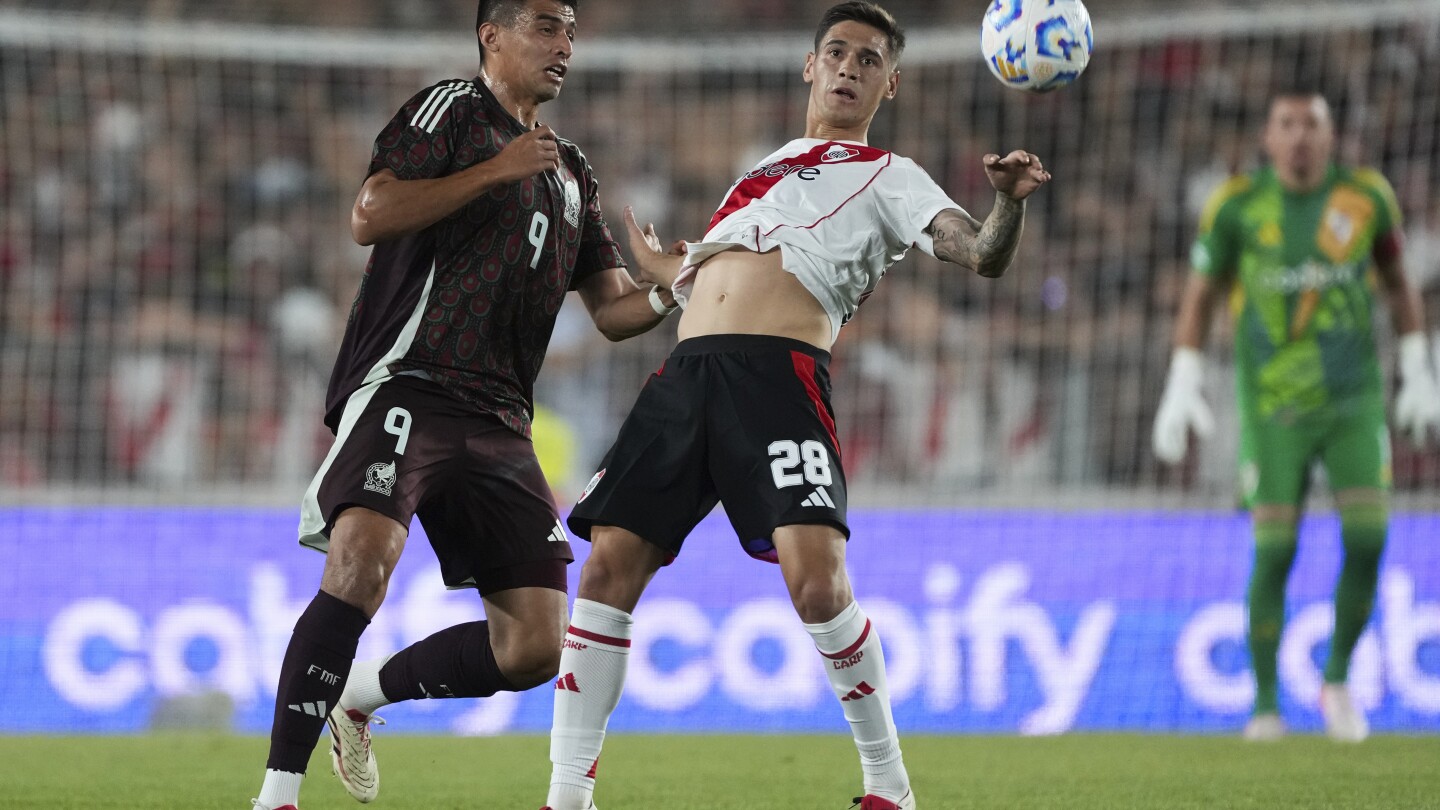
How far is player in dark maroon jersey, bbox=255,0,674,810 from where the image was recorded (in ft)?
13.3

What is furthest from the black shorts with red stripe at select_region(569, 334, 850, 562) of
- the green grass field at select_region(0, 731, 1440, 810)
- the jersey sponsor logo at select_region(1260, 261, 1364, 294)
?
Result: the jersey sponsor logo at select_region(1260, 261, 1364, 294)

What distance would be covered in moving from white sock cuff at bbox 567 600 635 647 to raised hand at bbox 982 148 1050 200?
1.37 metres

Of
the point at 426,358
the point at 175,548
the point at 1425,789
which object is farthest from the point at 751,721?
the point at 426,358

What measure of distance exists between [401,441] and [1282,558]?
4.64 metres

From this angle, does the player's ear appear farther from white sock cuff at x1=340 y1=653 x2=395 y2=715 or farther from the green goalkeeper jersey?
the green goalkeeper jersey

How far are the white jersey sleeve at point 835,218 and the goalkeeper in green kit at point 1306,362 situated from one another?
144 inches

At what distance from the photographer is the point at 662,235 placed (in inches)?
481

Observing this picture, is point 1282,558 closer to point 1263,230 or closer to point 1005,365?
point 1263,230

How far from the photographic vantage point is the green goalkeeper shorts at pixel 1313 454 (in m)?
7.34

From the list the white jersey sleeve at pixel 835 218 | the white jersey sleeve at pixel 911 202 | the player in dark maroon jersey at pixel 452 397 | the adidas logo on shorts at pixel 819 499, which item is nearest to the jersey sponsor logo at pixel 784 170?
the white jersey sleeve at pixel 835 218

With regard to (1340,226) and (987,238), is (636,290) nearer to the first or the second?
(987,238)

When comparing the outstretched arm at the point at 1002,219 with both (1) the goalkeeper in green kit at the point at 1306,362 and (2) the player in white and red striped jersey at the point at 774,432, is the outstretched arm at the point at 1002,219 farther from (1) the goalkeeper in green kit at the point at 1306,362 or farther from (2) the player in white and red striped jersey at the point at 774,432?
(1) the goalkeeper in green kit at the point at 1306,362

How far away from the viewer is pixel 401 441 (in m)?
4.20

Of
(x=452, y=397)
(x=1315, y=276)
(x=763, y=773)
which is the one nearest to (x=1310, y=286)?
(x=1315, y=276)
